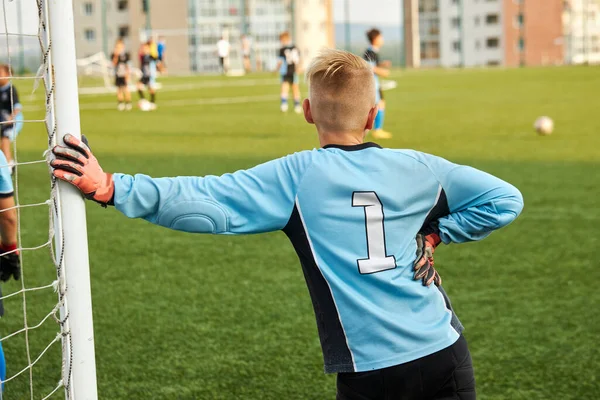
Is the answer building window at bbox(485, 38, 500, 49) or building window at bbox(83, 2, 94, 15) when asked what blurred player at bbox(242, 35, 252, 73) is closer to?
building window at bbox(83, 2, 94, 15)

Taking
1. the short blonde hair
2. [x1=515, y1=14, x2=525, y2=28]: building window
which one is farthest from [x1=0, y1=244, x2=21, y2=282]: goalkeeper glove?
[x1=515, y1=14, x2=525, y2=28]: building window

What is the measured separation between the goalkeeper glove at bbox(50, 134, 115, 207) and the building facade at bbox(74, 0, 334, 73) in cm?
5969

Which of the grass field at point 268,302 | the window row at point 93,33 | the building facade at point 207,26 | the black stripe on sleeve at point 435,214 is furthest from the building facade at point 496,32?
the black stripe on sleeve at point 435,214

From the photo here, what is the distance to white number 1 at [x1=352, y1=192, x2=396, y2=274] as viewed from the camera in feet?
8.10

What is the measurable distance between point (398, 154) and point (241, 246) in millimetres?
5079

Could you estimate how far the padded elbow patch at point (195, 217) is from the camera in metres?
2.41

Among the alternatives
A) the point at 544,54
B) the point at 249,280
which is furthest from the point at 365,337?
the point at 544,54

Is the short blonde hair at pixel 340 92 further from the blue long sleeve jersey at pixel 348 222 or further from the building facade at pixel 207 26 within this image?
the building facade at pixel 207 26

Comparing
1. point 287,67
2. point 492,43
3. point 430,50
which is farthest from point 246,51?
point 492,43

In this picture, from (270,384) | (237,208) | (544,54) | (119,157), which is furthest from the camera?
(544,54)

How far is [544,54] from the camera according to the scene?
3686 inches

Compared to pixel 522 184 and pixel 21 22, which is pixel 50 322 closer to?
pixel 21 22

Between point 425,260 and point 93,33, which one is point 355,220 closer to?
point 425,260

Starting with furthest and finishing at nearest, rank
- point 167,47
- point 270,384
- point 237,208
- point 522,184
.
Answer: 1. point 167,47
2. point 522,184
3. point 270,384
4. point 237,208
